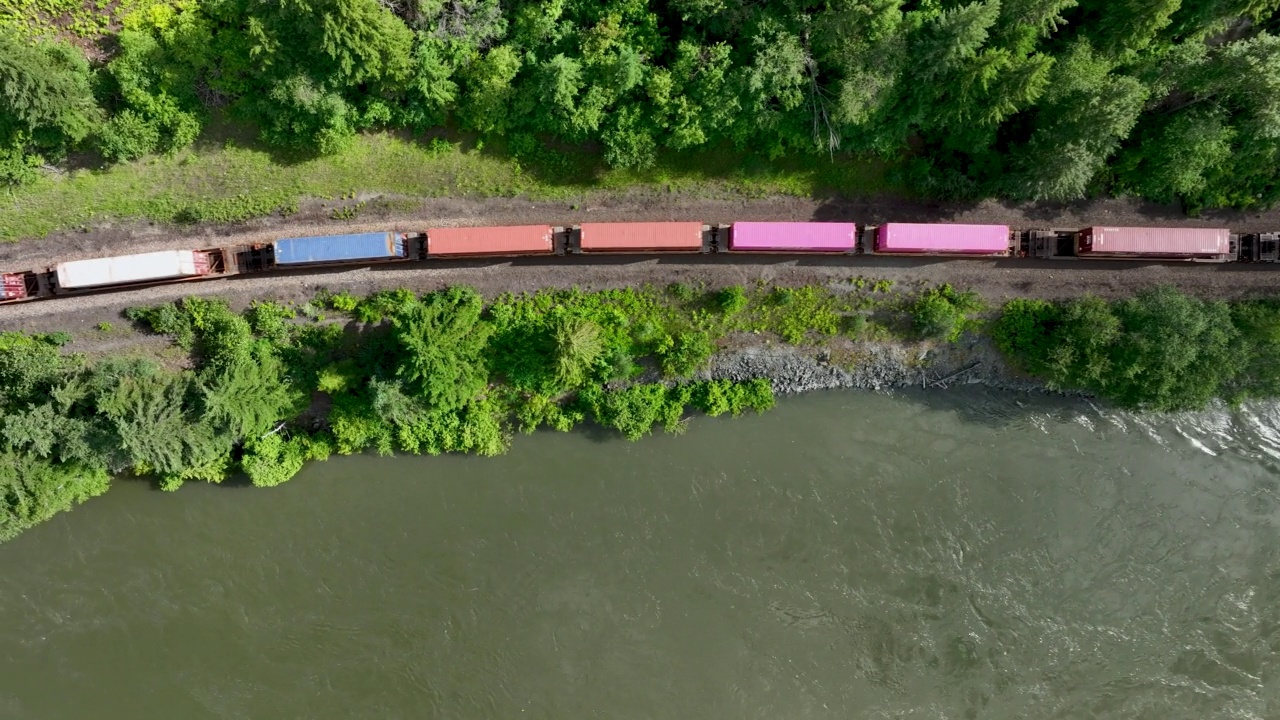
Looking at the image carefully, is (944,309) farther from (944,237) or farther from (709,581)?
(709,581)

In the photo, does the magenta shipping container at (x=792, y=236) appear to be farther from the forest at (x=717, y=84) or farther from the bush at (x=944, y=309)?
the bush at (x=944, y=309)

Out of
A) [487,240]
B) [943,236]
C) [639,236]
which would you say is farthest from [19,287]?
[943,236]

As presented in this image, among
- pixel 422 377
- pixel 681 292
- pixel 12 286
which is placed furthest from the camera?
pixel 681 292

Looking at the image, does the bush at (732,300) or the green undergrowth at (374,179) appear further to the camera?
the bush at (732,300)

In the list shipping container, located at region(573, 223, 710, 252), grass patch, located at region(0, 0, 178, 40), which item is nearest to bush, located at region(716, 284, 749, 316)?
shipping container, located at region(573, 223, 710, 252)

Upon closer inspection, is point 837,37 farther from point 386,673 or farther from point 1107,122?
point 386,673

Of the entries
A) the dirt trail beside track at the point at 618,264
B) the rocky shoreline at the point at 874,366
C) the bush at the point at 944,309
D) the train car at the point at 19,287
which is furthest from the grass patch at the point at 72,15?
the bush at the point at 944,309
